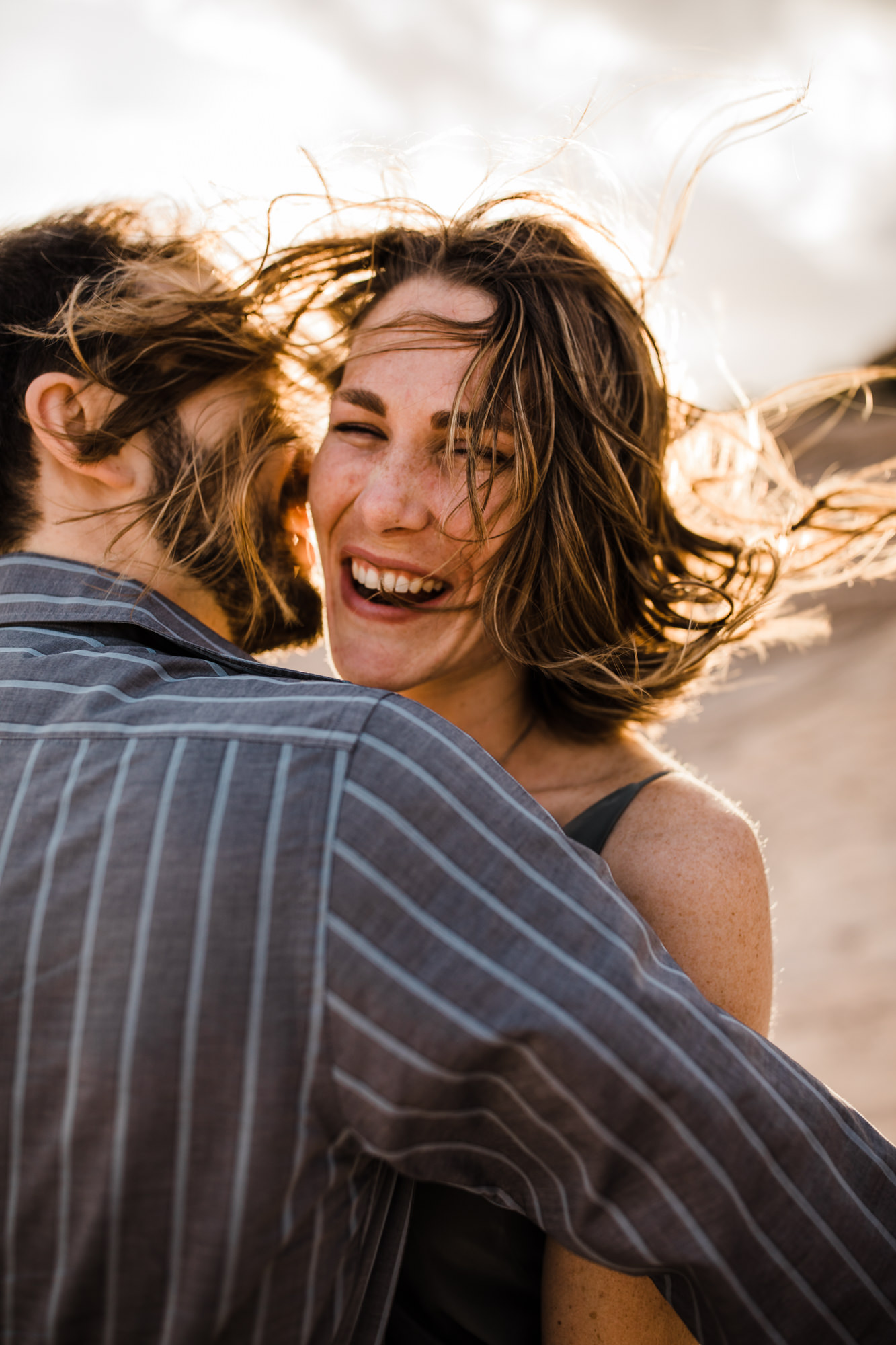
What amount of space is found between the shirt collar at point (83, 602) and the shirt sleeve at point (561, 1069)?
20.3 inches

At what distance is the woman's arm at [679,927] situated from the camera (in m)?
1.29

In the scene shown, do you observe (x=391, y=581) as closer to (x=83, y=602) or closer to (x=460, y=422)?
(x=460, y=422)

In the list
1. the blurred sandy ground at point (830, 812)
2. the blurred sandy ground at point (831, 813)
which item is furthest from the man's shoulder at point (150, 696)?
the blurred sandy ground at point (830, 812)

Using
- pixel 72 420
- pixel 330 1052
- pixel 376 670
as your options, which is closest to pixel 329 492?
pixel 376 670

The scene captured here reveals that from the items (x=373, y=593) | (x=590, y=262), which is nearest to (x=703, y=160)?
(x=590, y=262)

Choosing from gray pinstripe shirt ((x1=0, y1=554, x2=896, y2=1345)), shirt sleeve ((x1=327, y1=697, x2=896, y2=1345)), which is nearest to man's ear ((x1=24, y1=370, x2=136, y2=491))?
gray pinstripe shirt ((x1=0, y1=554, x2=896, y2=1345))

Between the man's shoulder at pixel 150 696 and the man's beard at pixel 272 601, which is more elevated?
the man's shoulder at pixel 150 696

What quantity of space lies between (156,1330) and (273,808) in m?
0.55

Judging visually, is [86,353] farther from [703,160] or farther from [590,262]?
[703,160]

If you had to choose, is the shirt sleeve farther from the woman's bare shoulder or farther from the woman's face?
the woman's face

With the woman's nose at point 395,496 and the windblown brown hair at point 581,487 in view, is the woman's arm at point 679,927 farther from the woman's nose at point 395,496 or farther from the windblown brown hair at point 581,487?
the woman's nose at point 395,496

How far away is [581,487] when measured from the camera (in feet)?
6.42

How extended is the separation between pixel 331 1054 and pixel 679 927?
2.44 ft

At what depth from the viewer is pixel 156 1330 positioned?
3.05ft
